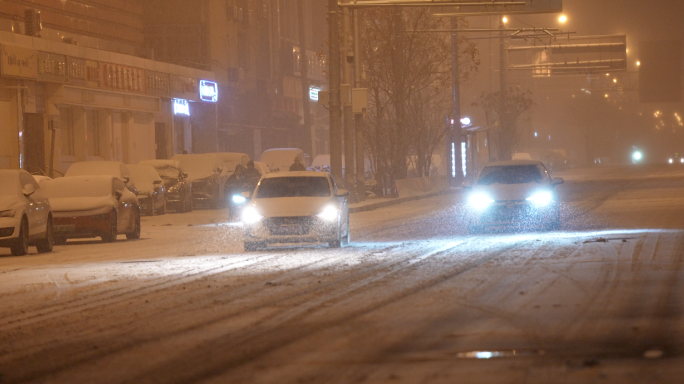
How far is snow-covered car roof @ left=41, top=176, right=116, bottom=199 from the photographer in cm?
2223

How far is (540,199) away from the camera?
20.6 m

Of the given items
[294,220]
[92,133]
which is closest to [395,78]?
[92,133]

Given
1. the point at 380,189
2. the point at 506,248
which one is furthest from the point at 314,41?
the point at 506,248

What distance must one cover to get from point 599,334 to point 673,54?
5202 cm

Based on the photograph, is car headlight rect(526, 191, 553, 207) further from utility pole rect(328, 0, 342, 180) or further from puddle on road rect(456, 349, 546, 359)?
utility pole rect(328, 0, 342, 180)

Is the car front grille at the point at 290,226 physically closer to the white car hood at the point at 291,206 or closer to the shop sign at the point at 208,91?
the white car hood at the point at 291,206

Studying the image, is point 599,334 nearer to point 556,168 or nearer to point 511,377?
point 511,377

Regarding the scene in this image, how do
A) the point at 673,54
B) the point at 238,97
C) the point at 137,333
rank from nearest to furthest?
the point at 137,333 < the point at 673,54 < the point at 238,97

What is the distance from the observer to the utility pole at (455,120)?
47.3m

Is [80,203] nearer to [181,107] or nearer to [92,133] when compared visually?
[92,133]

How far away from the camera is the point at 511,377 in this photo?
6.62 m

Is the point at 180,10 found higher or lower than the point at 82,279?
higher

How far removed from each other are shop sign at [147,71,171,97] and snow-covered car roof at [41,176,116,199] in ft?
80.9

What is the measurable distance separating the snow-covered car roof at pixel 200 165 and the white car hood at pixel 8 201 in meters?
17.1
